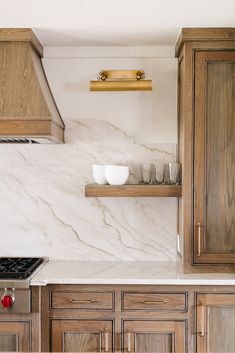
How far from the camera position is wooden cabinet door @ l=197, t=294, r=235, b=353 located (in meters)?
2.75

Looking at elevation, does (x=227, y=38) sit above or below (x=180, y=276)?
above

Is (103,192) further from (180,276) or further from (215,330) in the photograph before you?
(215,330)

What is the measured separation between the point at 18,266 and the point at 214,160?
132cm

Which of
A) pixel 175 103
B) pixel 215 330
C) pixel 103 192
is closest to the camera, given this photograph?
pixel 215 330

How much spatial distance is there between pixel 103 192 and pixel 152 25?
1019mm

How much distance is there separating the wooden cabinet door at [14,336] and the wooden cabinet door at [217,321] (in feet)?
3.11

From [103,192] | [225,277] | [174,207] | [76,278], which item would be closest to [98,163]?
[103,192]

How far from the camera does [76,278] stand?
2803 mm

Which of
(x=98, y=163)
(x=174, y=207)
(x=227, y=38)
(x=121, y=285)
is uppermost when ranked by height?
(x=227, y=38)

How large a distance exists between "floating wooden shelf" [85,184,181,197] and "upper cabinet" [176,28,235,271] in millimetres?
121

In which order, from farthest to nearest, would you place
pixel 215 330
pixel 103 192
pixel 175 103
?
pixel 175 103
pixel 103 192
pixel 215 330

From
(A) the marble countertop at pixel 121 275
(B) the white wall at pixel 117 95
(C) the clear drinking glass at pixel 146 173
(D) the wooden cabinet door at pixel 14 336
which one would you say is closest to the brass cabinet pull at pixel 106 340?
(A) the marble countertop at pixel 121 275

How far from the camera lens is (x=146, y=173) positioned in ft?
10.5

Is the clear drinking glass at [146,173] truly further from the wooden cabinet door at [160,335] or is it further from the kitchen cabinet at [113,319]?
the wooden cabinet door at [160,335]
